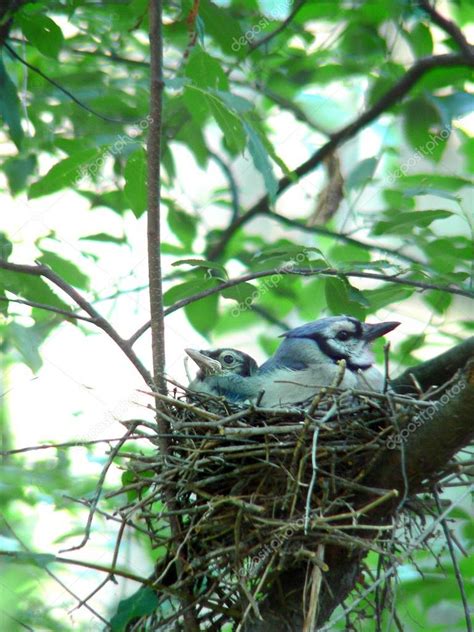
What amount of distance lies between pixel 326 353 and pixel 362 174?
943 mm

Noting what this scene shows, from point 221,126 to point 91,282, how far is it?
141 centimetres

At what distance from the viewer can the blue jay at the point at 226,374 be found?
117 inches

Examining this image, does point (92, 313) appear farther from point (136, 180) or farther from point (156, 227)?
point (136, 180)

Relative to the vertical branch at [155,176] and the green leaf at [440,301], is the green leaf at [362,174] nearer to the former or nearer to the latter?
the green leaf at [440,301]

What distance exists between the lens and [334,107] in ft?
15.2

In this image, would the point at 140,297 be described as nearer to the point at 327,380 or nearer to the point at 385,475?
the point at 327,380

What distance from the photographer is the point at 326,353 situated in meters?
3.12

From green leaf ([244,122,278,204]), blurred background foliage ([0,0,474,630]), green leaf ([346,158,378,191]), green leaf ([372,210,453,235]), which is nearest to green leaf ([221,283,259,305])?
blurred background foliage ([0,0,474,630])

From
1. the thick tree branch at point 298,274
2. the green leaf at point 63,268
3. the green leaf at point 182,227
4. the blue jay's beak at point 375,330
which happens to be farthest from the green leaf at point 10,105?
the green leaf at point 182,227

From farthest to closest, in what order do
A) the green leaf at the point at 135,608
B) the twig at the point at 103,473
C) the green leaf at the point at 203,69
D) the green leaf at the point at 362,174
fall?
the green leaf at the point at 362,174
the green leaf at the point at 203,69
the green leaf at the point at 135,608
the twig at the point at 103,473

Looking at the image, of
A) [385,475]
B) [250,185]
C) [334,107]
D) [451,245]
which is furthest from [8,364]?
[250,185]

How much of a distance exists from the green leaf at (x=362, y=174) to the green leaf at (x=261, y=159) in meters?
1.32

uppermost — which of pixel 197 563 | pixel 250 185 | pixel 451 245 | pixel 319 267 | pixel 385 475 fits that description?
pixel 250 185

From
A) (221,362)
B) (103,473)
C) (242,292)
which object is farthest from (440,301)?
(103,473)
